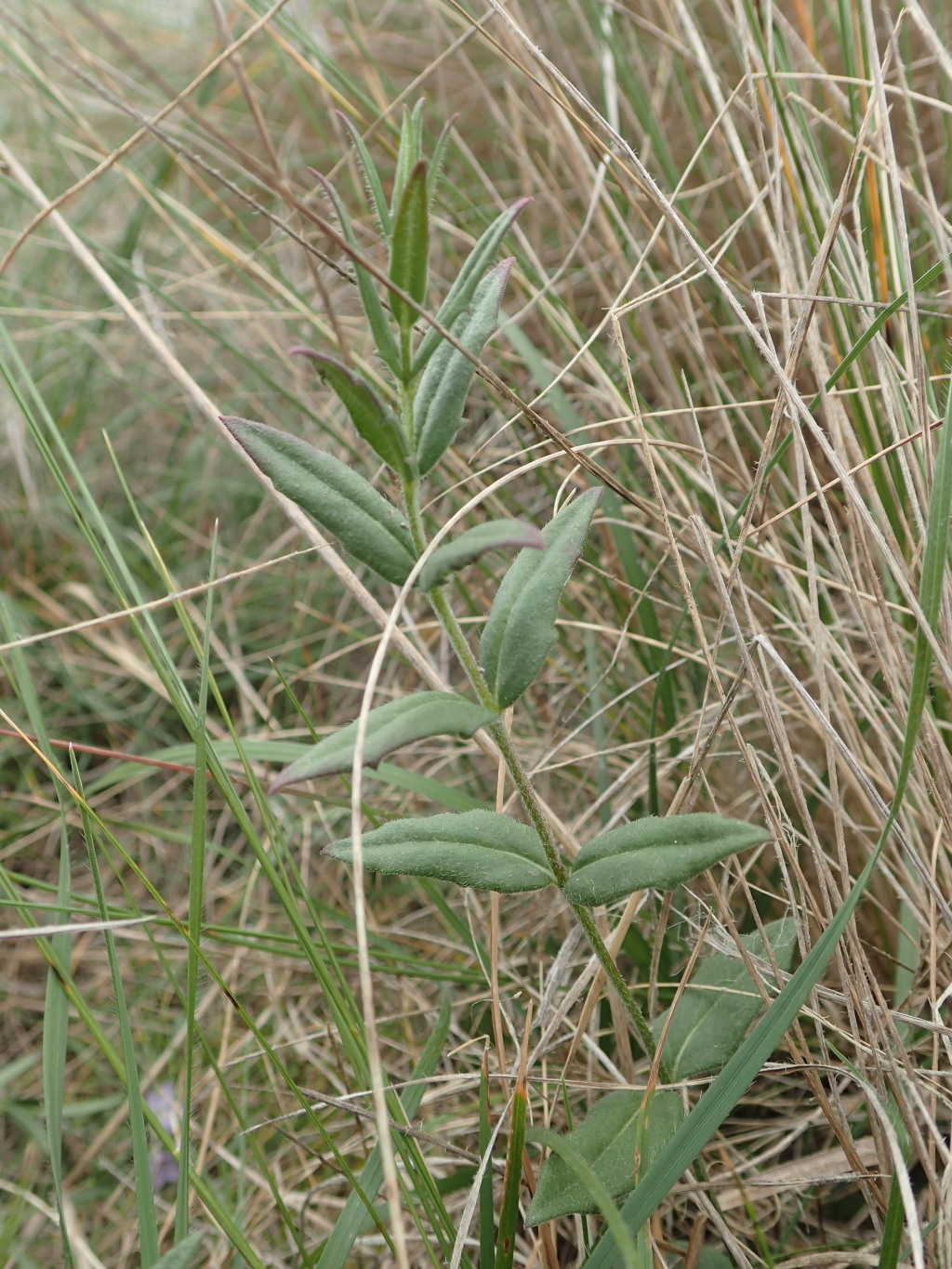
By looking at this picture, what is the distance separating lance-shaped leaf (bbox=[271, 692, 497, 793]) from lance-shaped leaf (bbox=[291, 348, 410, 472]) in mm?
158

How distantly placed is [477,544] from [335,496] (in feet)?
0.49

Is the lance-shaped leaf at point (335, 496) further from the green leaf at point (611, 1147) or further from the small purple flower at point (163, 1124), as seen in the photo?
the small purple flower at point (163, 1124)

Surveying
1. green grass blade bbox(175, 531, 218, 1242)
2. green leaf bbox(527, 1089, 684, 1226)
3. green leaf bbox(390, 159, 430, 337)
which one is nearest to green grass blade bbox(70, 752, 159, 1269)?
green grass blade bbox(175, 531, 218, 1242)

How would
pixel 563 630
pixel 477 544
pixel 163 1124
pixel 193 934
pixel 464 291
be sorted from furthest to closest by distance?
1. pixel 563 630
2. pixel 163 1124
3. pixel 193 934
4. pixel 464 291
5. pixel 477 544

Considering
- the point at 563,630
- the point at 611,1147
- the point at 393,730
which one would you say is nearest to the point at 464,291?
the point at 393,730

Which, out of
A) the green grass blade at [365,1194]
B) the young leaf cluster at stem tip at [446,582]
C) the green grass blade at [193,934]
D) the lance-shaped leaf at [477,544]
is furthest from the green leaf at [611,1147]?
the lance-shaped leaf at [477,544]

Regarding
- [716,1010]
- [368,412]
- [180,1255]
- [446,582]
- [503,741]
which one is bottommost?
[716,1010]

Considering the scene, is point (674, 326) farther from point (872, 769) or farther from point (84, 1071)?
point (84, 1071)

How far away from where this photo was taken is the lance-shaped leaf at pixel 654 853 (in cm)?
70

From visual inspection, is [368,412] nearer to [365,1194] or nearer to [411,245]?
[411,245]

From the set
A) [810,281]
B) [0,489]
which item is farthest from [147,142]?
[810,281]

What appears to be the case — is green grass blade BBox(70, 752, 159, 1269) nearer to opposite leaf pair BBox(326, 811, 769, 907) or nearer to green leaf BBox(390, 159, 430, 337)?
opposite leaf pair BBox(326, 811, 769, 907)

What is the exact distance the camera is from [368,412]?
2.24 feet

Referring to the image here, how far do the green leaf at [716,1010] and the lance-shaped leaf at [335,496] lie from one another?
42cm
